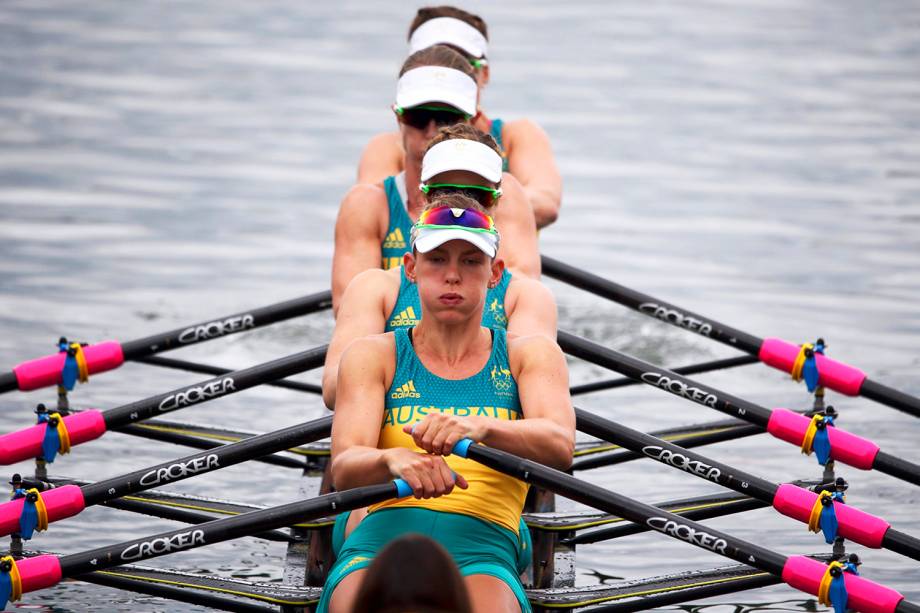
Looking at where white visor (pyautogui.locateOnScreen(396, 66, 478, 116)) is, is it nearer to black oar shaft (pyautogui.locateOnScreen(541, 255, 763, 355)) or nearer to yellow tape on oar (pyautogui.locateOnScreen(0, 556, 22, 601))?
black oar shaft (pyautogui.locateOnScreen(541, 255, 763, 355))

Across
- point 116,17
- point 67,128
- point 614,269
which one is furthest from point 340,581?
point 116,17

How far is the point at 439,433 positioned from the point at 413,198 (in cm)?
195

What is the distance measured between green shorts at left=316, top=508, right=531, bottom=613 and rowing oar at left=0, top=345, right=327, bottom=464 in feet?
5.03

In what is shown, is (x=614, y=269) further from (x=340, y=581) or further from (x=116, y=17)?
(x=116, y=17)

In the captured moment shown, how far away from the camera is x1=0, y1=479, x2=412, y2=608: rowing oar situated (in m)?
5.55

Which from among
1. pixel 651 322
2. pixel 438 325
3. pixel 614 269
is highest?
pixel 614 269

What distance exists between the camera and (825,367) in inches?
315

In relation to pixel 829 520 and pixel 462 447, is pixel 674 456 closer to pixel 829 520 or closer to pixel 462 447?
pixel 829 520

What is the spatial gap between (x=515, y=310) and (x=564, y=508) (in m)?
1.52

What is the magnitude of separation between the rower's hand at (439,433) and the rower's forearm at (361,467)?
0.12 meters

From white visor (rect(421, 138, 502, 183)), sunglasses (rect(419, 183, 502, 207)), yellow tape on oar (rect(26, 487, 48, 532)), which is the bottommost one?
yellow tape on oar (rect(26, 487, 48, 532))

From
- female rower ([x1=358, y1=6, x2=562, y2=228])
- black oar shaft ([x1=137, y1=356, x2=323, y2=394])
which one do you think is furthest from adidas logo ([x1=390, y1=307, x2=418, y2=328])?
black oar shaft ([x1=137, y1=356, x2=323, y2=394])

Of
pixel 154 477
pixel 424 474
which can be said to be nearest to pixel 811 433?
pixel 424 474

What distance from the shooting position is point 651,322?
38.8 ft
